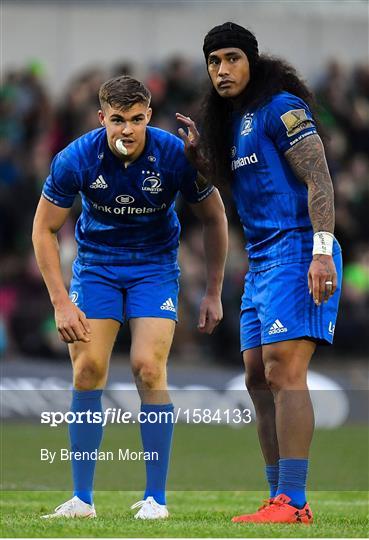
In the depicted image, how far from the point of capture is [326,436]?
12922 mm

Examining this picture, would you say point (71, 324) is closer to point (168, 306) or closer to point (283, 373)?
point (168, 306)

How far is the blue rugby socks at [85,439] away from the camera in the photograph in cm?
659

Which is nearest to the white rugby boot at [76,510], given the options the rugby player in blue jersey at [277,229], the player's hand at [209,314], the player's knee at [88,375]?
the player's knee at [88,375]

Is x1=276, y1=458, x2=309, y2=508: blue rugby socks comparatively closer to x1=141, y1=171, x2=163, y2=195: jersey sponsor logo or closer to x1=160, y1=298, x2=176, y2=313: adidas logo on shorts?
x1=160, y1=298, x2=176, y2=313: adidas logo on shorts

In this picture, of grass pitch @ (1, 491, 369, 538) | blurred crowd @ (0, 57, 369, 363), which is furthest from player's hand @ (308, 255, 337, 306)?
blurred crowd @ (0, 57, 369, 363)

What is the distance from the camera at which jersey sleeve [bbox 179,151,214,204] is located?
678cm

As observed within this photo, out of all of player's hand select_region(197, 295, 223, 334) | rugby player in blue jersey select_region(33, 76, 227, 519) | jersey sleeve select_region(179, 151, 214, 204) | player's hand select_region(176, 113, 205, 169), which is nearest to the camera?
rugby player in blue jersey select_region(33, 76, 227, 519)

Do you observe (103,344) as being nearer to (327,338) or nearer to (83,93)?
(327,338)

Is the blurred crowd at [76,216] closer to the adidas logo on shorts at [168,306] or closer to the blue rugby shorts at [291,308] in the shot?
the adidas logo on shorts at [168,306]

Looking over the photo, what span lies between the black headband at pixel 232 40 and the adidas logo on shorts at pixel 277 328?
1.32 meters

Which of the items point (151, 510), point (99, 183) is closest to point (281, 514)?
point (151, 510)

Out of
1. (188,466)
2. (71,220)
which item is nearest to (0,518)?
(188,466)

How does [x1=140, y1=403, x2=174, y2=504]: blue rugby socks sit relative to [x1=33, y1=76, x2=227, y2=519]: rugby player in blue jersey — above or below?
below

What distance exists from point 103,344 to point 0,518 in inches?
40.5
